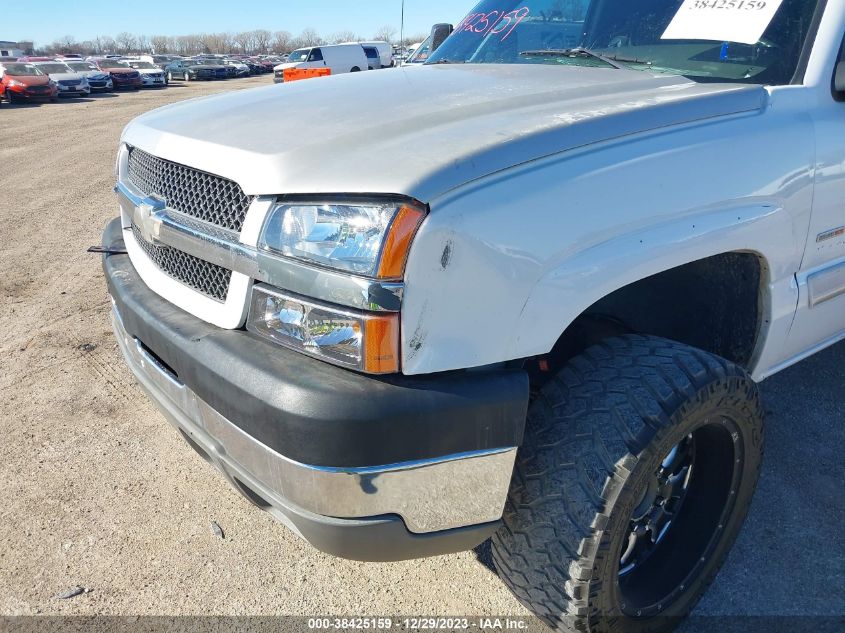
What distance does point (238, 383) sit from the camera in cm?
159

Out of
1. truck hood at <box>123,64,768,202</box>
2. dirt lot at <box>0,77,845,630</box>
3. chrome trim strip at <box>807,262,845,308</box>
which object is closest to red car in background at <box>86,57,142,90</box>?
dirt lot at <box>0,77,845,630</box>

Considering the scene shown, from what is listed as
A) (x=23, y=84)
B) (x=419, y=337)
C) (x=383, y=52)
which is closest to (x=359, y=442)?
(x=419, y=337)

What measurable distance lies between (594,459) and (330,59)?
31802 millimetres

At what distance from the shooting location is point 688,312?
2412mm

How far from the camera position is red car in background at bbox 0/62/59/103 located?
2242 cm

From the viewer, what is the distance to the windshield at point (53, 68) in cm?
2556

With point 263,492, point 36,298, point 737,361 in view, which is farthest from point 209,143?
point 36,298

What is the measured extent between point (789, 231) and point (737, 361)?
51cm

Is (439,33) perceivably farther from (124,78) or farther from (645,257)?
(124,78)

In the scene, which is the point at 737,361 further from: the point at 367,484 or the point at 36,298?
the point at 36,298

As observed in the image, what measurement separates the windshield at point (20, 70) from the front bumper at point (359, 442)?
86.3 feet

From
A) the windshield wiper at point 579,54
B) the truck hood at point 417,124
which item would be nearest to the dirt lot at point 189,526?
the truck hood at point 417,124

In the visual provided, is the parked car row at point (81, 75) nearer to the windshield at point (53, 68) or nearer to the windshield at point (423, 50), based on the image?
the windshield at point (53, 68)

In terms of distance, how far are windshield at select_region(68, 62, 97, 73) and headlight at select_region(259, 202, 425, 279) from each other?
30683 millimetres
